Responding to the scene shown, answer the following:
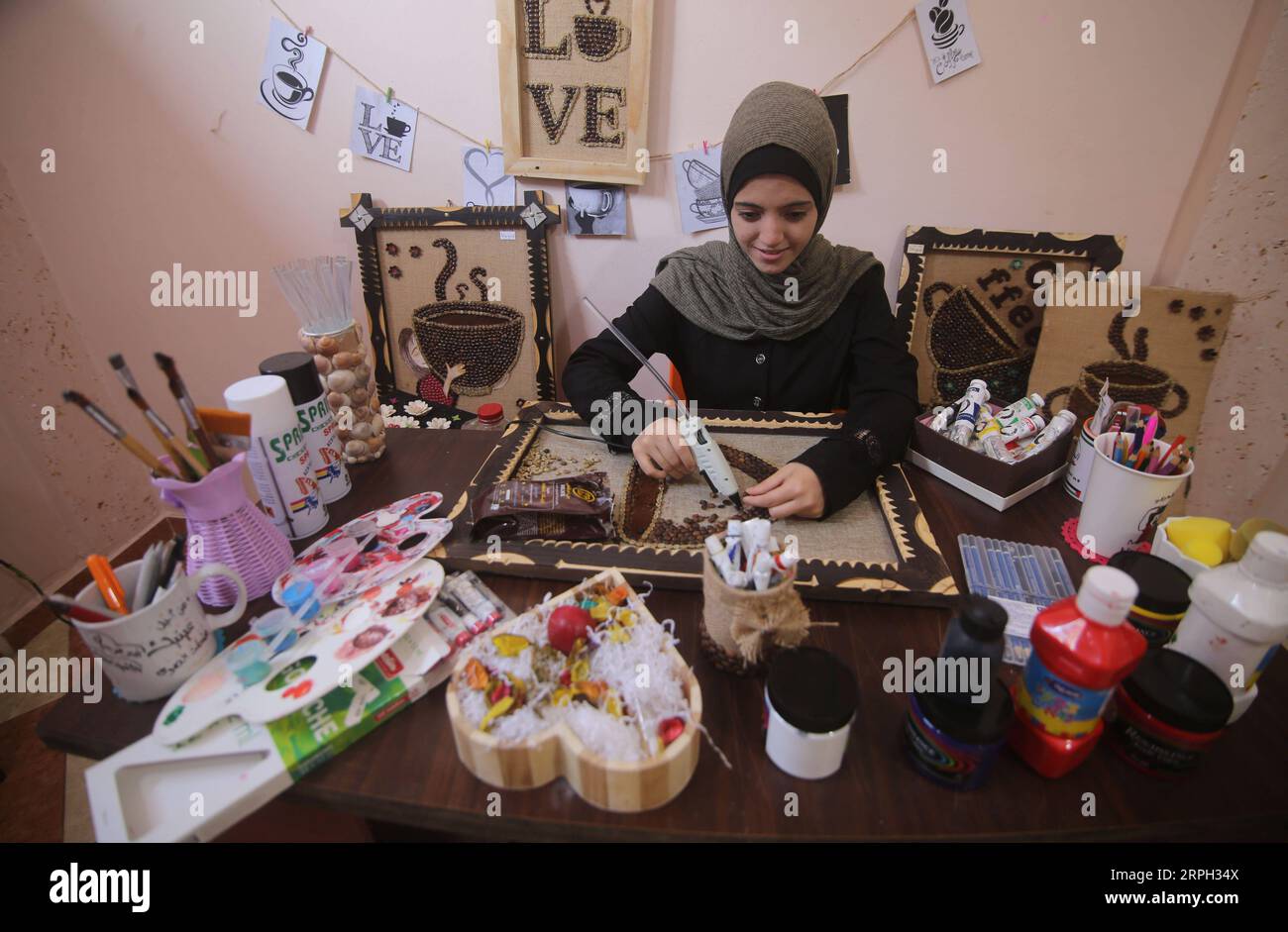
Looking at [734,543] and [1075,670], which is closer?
[1075,670]

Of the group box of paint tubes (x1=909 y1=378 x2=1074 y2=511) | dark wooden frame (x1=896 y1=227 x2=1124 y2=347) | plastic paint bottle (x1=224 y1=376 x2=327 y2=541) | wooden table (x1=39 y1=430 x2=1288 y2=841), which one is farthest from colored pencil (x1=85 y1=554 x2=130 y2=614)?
dark wooden frame (x1=896 y1=227 x2=1124 y2=347)

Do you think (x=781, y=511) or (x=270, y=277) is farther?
(x=270, y=277)

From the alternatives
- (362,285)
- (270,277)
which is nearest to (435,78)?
(362,285)

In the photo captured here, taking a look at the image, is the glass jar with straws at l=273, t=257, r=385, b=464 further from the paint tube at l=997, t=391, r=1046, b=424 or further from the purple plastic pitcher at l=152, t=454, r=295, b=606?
the paint tube at l=997, t=391, r=1046, b=424

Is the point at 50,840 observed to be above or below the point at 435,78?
below

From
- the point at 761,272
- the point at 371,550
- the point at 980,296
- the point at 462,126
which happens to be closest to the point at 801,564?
the point at 371,550

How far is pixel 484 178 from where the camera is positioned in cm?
172

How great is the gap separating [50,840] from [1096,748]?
1982 millimetres

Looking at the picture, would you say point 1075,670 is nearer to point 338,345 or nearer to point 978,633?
point 978,633

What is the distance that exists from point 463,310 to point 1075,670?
173 centimetres

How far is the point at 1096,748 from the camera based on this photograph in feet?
2.06

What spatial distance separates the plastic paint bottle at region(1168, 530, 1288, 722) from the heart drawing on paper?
175 cm

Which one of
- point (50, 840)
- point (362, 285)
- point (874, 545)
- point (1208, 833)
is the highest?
point (362, 285)
